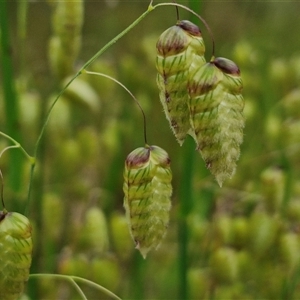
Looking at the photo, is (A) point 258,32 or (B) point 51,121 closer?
(B) point 51,121

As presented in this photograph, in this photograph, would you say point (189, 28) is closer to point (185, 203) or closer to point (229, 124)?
point (229, 124)

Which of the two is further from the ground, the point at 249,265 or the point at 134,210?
the point at 134,210

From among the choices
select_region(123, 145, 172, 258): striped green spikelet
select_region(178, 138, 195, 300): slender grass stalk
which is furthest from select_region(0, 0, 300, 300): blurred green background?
select_region(123, 145, 172, 258): striped green spikelet

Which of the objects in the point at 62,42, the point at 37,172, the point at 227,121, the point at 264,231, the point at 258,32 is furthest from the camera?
the point at 258,32

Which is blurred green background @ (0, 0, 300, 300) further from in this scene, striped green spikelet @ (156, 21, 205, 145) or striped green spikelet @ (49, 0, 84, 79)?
striped green spikelet @ (156, 21, 205, 145)

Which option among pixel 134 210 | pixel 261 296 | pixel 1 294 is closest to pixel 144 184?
pixel 134 210

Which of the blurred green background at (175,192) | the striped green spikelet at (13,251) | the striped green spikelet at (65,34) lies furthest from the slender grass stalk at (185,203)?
the striped green spikelet at (13,251)

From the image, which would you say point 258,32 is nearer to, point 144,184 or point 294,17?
point 294,17

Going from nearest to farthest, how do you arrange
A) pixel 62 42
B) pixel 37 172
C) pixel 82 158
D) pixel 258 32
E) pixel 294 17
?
1. pixel 62 42
2. pixel 37 172
3. pixel 82 158
4. pixel 258 32
5. pixel 294 17
